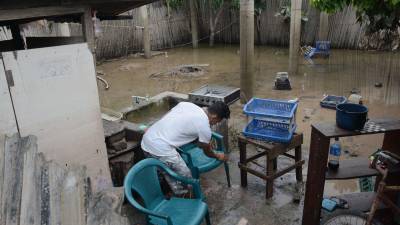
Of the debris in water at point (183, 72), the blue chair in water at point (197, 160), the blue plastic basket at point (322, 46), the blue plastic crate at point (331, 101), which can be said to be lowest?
the blue plastic crate at point (331, 101)

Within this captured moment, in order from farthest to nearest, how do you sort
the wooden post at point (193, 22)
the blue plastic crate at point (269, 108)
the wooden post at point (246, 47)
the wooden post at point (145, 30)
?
the wooden post at point (193, 22)
the wooden post at point (145, 30)
the wooden post at point (246, 47)
the blue plastic crate at point (269, 108)

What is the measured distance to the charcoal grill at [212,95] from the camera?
737 centimetres

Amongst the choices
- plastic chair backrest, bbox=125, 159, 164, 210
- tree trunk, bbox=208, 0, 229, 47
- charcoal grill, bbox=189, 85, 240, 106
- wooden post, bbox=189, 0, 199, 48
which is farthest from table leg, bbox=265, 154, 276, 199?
wooden post, bbox=189, 0, 199, 48

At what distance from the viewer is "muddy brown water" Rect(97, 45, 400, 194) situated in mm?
7862

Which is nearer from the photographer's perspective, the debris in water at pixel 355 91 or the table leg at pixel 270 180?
the table leg at pixel 270 180

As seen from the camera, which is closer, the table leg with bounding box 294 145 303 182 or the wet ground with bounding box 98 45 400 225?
the wet ground with bounding box 98 45 400 225

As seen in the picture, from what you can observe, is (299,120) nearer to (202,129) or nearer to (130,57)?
(202,129)

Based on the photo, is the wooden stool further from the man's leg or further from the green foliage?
the green foliage

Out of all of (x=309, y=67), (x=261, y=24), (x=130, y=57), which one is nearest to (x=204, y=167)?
(x=309, y=67)

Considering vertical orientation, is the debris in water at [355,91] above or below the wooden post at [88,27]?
below

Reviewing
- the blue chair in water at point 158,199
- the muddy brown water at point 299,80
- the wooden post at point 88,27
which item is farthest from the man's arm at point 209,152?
the muddy brown water at point 299,80

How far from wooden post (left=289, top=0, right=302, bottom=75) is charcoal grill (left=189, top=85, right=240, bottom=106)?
3501 millimetres

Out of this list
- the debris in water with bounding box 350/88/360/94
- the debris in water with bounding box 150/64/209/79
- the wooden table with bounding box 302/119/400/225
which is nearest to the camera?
the wooden table with bounding box 302/119/400/225

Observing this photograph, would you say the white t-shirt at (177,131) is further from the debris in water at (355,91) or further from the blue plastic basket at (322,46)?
the blue plastic basket at (322,46)
